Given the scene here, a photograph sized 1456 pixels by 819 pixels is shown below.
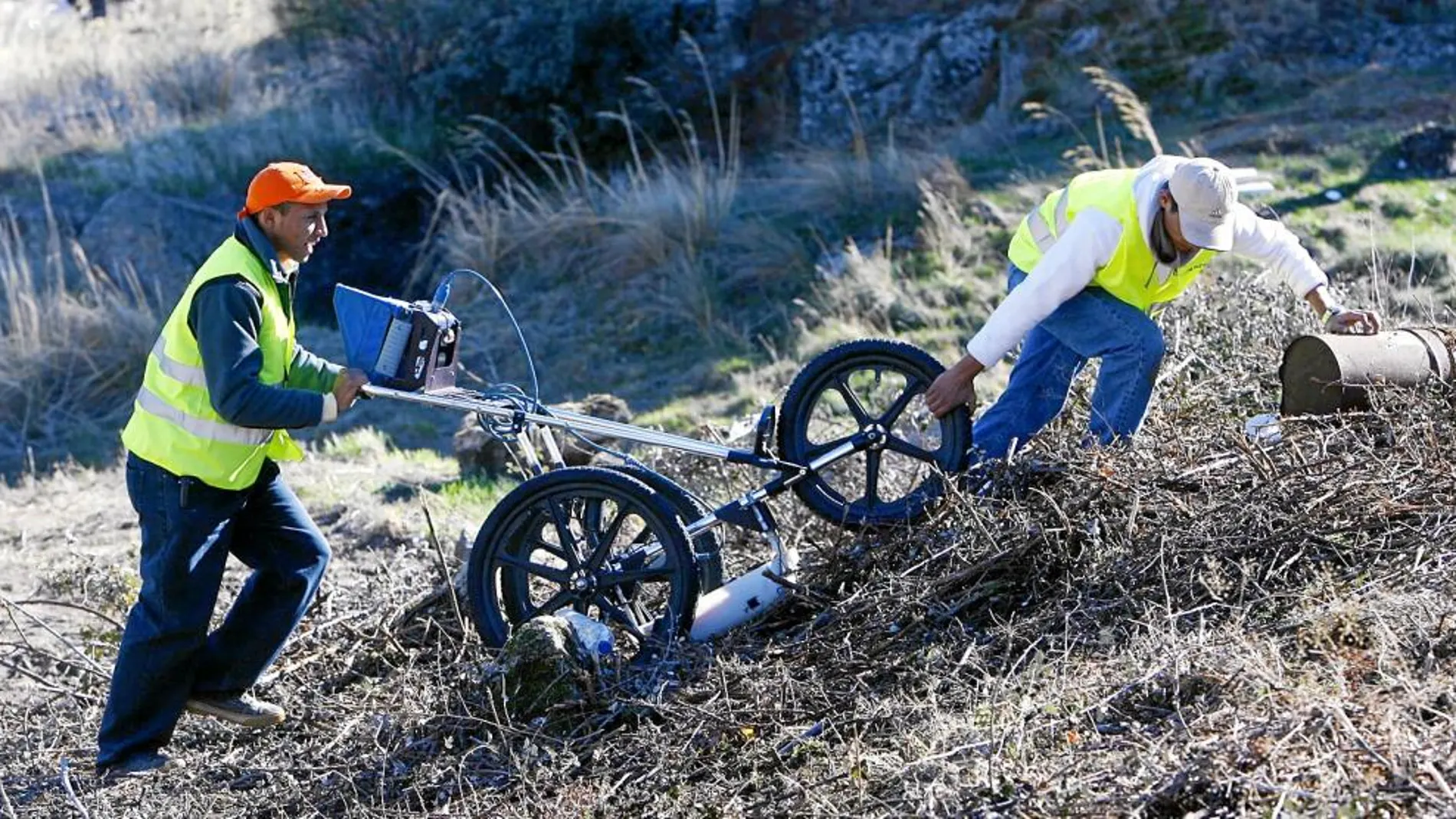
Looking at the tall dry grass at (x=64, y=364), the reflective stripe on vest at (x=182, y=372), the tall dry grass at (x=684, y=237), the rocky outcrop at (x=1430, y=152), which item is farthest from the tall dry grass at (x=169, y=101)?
the reflective stripe on vest at (x=182, y=372)

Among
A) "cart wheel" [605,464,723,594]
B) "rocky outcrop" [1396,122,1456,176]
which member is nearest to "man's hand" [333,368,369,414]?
"cart wheel" [605,464,723,594]

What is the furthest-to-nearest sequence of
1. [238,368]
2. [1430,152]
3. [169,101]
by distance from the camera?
[169,101] → [1430,152] → [238,368]

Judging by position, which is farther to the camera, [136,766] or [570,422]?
[570,422]

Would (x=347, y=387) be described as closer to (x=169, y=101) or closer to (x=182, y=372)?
(x=182, y=372)

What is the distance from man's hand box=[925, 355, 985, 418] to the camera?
232 inches

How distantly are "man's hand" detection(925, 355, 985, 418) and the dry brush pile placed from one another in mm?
335

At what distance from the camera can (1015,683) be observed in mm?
5066

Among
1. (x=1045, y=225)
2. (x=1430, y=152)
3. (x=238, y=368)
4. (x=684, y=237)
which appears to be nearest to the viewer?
(x=238, y=368)

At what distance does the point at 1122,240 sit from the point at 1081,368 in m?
0.67

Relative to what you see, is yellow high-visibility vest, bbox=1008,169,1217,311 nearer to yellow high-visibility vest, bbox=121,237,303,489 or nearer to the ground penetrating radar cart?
the ground penetrating radar cart

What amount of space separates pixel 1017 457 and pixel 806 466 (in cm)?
75

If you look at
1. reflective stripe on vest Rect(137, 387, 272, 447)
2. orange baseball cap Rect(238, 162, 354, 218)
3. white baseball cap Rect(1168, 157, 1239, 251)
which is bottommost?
reflective stripe on vest Rect(137, 387, 272, 447)

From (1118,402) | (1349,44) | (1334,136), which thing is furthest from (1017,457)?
(1349,44)

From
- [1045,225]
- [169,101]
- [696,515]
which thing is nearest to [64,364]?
[169,101]
